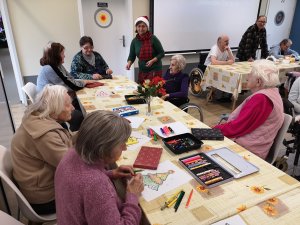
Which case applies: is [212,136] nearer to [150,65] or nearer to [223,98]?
[150,65]

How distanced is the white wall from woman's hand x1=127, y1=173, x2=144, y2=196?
366 cm

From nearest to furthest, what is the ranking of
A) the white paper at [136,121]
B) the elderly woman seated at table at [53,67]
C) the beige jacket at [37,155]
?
the beige jacket at [37,155]
the white paper at [136,121]
the elderly woman seated at table at [53,67]

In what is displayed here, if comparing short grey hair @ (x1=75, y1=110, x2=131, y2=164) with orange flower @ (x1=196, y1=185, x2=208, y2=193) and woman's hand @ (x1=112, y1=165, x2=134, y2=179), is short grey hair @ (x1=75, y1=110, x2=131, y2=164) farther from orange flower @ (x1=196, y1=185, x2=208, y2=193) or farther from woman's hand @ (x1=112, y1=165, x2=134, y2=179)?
orange flower @ (x1=196, y1=185, x2=208, y2=193)

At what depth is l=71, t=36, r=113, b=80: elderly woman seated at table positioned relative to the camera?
2900mm

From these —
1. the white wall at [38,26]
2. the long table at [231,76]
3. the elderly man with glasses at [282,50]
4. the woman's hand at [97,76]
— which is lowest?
the long table at [231,76]

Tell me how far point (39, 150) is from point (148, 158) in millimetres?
565

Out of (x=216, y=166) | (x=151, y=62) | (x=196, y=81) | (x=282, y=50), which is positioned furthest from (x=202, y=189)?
(x=282, y=50)

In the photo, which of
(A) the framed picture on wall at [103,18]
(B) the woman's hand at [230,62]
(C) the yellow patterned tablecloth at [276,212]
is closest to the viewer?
(C) the yellow patterned tablecloth at [276,212]

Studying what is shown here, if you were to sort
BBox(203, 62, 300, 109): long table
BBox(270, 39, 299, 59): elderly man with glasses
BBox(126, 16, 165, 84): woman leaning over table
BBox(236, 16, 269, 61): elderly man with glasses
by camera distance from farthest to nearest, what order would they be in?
BBox(270, 39, 299, 59): elderly man with glasses
BBox(236, 16, 269, 61): elderly man with glasses
BBox(203, 62, 300, 109): long table
BBox(126, 16, 165, 84): woman leaning over table

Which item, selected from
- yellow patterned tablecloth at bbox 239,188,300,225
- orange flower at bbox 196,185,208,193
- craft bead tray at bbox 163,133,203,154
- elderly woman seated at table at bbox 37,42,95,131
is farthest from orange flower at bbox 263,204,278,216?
elderly woman seated at table at bbox 37,42,95,131

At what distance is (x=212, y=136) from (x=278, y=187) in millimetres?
509

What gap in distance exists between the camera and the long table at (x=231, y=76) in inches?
132

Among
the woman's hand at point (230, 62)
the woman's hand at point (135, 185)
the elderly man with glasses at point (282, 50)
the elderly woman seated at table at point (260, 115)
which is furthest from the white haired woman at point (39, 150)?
the elderly man with glasses at point (282, 50)

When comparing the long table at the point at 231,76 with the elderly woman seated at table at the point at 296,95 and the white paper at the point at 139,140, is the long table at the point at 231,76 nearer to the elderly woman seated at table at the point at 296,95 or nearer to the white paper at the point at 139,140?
the elderly woman seated at table at the point at 296,95
